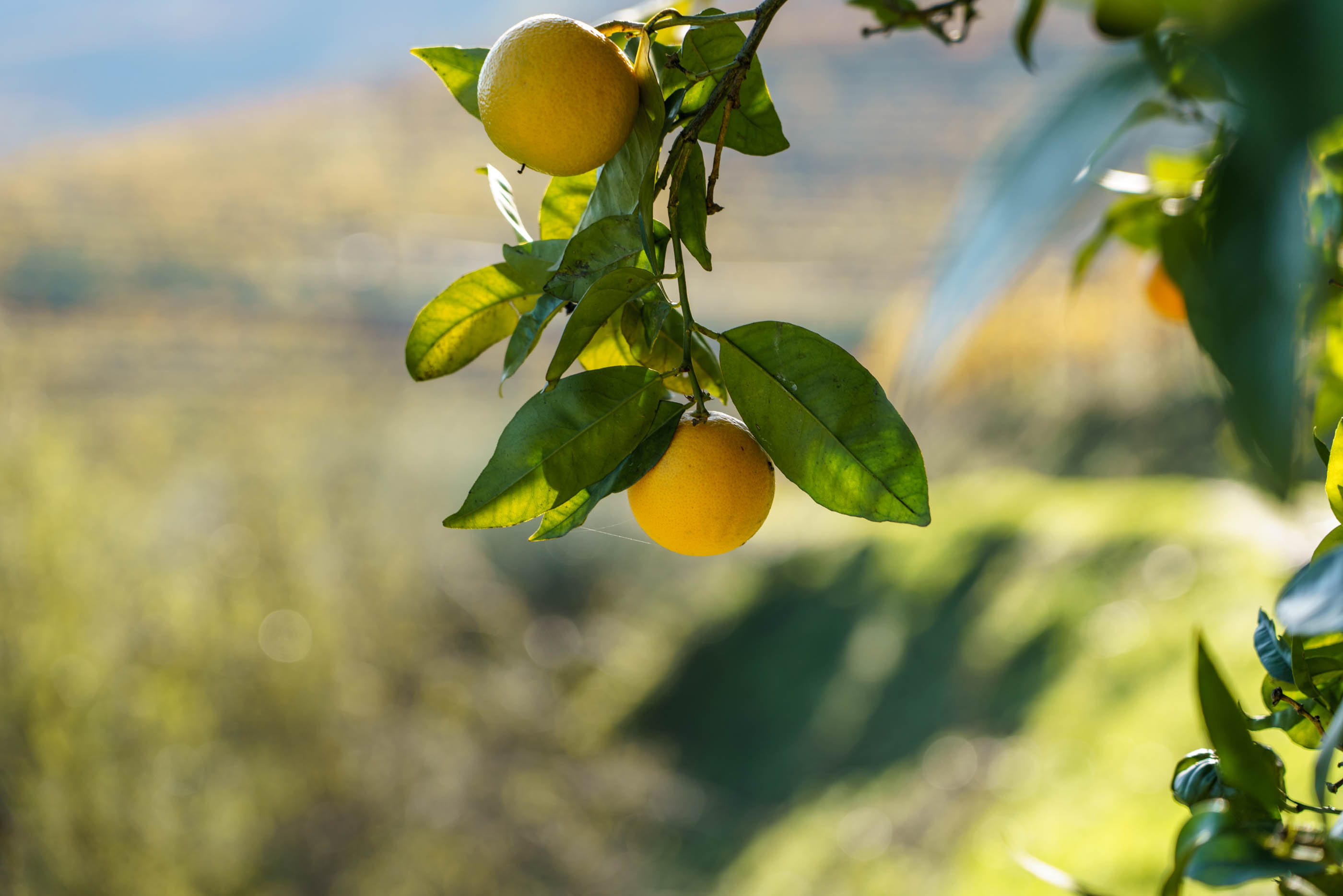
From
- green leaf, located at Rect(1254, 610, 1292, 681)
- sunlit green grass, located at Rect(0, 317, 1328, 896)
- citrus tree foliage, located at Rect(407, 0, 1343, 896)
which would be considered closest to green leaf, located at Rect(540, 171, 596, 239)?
citrus tree foliage, located at Rect(407, 0, 1343, 896)

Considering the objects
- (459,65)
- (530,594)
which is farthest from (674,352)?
(530,594)

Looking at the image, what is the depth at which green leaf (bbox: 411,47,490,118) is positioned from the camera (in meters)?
0.32

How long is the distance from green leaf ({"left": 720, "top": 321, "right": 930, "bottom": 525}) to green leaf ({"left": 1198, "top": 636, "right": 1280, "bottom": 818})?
8 cm

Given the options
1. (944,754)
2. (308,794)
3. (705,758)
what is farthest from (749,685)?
(308,794)

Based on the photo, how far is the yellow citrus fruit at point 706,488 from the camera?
0.98 ft

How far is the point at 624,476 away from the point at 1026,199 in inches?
8.7

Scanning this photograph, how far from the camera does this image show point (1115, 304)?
263 cm

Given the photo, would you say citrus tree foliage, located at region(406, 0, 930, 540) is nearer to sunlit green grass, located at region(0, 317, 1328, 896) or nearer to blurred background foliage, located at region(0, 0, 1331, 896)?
blurred background foliage, located at region(0, 0, 1331, 896)

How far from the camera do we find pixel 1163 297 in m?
0.49

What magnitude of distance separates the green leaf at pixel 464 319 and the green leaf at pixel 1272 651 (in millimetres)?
247

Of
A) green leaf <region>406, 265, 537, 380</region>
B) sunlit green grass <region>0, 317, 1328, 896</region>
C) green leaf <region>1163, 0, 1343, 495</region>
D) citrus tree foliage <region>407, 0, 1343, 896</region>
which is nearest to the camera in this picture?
green leaf <region>1163, 0, 1343, 495</region>

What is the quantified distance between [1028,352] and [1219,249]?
298 cm

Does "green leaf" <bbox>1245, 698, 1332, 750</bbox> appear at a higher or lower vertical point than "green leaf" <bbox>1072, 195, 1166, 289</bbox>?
lower

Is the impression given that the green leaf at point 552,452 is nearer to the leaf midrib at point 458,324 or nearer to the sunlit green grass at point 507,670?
the leaf midrib at point 458,324
